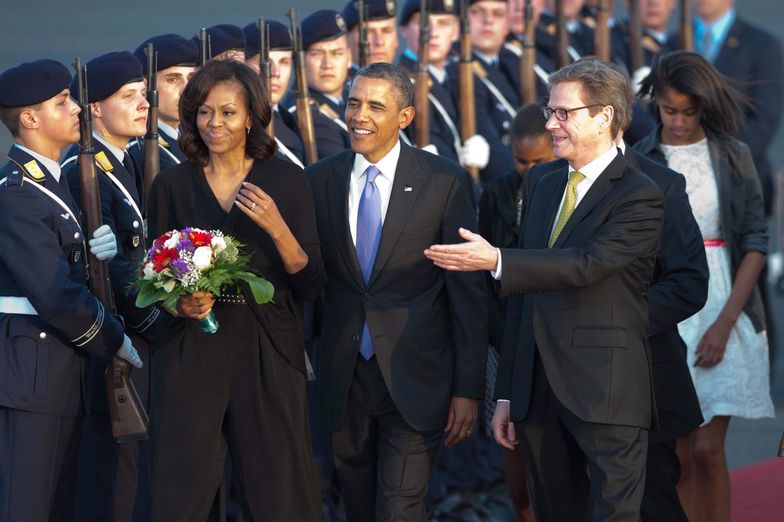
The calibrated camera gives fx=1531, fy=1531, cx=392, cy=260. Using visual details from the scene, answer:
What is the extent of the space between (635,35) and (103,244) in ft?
18.4

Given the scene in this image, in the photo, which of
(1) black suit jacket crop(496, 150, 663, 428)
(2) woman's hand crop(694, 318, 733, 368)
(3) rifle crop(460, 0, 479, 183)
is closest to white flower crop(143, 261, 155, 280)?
(1) black suit jacket crop(496, 150, 663, 428)

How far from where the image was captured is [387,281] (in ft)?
15.4

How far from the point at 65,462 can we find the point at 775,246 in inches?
275

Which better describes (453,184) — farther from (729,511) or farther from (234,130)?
(729,511)

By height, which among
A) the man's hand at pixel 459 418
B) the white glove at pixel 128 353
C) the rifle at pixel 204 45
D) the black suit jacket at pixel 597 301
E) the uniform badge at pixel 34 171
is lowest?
the man's hand at pixel 459 418

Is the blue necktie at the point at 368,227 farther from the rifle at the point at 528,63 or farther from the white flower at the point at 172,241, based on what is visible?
the rifle at the point at 528,63

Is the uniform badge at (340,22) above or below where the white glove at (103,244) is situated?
above

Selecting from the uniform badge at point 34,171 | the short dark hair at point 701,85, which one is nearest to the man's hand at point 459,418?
the uniform badge at point 34,171

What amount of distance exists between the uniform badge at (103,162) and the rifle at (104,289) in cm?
22

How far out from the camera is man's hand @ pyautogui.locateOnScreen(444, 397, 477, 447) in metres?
4.73

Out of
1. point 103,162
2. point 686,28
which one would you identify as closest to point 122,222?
point 103,162

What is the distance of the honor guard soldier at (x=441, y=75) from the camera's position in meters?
7.53

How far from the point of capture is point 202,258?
4.09m

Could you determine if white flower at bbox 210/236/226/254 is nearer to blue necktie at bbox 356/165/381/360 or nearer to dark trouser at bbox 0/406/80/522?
blue necktie at bbox 356/165/381/360
